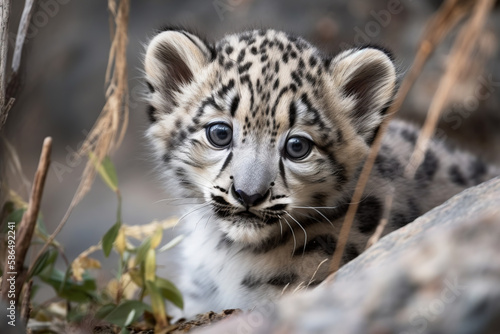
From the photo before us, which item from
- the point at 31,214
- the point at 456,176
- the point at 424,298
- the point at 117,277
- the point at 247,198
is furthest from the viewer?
the point at 456,176

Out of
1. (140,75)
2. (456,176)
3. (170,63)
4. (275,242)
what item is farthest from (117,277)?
(140,75)

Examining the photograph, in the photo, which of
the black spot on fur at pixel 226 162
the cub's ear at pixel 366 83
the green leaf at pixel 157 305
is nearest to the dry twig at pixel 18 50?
the black spot on fur at pixel 226 162

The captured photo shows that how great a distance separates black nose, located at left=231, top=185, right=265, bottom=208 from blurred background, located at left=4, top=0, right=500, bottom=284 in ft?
12.6

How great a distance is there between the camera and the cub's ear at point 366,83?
11.1ft

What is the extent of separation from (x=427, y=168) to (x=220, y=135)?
167cm

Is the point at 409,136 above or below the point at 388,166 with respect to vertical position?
above

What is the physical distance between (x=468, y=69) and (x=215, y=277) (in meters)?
2.20

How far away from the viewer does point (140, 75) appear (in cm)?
740

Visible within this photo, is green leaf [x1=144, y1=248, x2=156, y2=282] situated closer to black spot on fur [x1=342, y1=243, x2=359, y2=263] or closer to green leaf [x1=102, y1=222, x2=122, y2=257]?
green leaf [x1=102, y1=222, x2=122, y2=257]

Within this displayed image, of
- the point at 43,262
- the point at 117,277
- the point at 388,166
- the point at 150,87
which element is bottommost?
the point at 117,277

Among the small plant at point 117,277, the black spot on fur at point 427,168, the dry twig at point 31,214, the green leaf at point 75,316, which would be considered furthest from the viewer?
the black spot on fur at point 427,168

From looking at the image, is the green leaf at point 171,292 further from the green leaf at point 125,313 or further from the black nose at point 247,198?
the black nose at point 247,198

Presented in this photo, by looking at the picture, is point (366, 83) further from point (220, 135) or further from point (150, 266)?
point (150, 266)

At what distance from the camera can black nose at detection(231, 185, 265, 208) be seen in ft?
9.53
